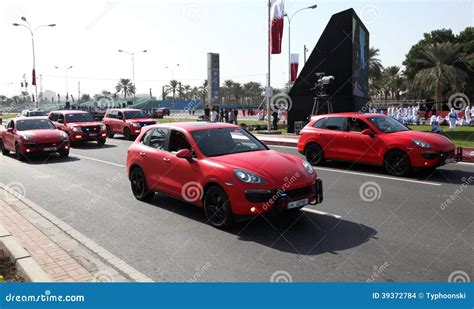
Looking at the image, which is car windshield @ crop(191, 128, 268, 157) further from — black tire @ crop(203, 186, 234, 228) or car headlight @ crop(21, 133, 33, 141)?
car headlight @ crop(21, 133, 33, 141)

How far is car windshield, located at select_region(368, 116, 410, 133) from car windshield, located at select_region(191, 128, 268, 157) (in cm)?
490

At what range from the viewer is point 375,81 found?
67688 mm

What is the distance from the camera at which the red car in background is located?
14672 mm

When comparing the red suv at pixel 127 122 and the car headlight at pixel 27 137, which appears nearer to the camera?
the car headlight at pixel 27 137

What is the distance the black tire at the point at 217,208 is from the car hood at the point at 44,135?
33.9ft

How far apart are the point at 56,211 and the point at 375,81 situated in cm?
6648

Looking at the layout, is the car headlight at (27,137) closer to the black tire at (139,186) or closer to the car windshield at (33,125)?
the car windshield at (33,125)

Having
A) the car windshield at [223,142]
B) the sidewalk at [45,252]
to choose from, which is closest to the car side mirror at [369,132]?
the car windshield at [223,142]

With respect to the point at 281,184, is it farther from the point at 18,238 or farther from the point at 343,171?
the point at 343,171

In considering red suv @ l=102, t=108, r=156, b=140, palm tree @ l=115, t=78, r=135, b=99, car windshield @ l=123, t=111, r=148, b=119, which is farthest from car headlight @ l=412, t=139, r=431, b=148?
palm tree @ l=115, t=78, r=135, b=99

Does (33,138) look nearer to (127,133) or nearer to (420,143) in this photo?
(127,133)

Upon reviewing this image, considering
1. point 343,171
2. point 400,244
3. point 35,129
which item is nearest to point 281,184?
point 400,244

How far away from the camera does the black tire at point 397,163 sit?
406 inches

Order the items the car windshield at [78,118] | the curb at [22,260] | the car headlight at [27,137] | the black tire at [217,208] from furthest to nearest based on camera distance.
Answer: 1. the car windshield at [78,118]
2. the car headlight at [27,137]
3. the black tire at [217,208]
4. the curb at [22,260]
